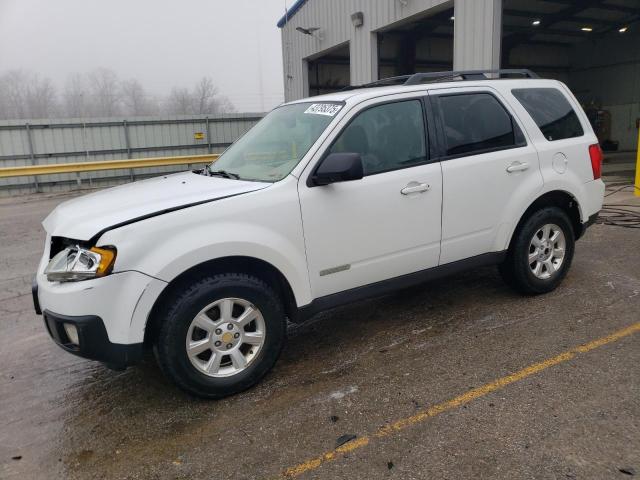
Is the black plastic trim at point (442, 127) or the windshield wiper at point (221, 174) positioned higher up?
the black plastic trim at point (442, 127)

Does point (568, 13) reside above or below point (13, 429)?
above

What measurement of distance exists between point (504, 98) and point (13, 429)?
4265mm

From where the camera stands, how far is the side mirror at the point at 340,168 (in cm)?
317

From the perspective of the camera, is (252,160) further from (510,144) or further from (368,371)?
(510,144)

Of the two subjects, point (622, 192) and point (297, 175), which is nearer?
point (297, 175)

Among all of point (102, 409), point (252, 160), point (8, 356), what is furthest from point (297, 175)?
point (8, 356)

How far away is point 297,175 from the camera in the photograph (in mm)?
3307

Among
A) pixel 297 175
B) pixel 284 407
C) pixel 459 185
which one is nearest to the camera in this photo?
pixel 284 407

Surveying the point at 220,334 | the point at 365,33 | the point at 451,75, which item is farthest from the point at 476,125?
the point at 365,33

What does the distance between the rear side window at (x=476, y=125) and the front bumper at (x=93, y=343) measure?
8.68 feet

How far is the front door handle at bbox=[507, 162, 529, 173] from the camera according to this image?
4.12 meters

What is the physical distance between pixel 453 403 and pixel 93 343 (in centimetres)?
208

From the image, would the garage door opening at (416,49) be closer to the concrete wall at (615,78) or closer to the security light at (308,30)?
the security light at (308,30)

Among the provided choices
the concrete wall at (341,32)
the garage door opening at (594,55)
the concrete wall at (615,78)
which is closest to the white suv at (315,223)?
the concrete wall at (341,32)
